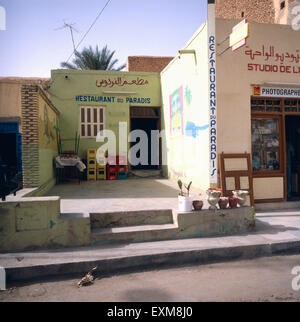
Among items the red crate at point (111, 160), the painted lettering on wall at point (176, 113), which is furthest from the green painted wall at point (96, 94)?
the painted lettering on wall at point (176, 113)

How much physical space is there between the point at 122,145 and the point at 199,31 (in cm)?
637

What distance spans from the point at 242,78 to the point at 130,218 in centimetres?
439

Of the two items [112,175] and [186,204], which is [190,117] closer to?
[186,204]

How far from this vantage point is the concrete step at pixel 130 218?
5258 millimetres

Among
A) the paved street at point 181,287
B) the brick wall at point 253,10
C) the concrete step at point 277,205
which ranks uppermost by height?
the brick wall at point 253,10

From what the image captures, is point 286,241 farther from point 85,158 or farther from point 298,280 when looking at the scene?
point 85,158

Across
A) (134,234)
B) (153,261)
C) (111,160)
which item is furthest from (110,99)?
(153,261)

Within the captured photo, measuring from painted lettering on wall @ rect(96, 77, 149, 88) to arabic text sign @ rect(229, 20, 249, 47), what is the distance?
697cm

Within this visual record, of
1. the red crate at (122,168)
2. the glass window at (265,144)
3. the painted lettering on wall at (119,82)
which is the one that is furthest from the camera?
the painted lettering on wall at (119,82)

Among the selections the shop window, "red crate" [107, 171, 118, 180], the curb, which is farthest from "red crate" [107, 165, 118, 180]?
the curb

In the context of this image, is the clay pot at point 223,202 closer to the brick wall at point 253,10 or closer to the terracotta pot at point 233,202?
the terracotta pot at point 233,202

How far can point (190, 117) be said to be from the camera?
865cm

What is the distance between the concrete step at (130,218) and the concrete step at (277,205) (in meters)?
2.93
